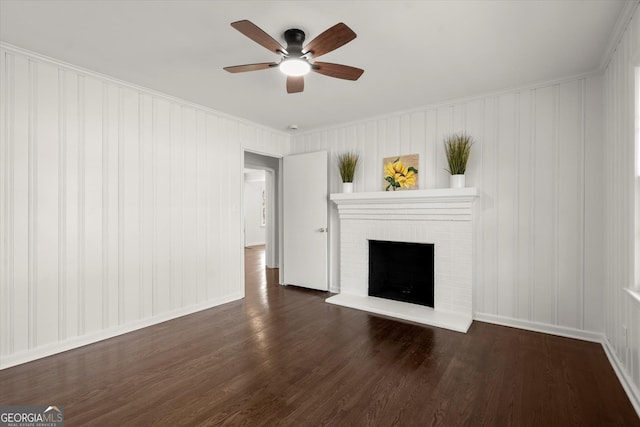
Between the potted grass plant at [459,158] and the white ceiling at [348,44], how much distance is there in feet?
1.70

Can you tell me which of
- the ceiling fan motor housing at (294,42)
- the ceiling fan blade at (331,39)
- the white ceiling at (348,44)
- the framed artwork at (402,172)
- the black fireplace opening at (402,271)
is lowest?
the black fireplace opening at (402,271)

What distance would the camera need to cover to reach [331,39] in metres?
1.96

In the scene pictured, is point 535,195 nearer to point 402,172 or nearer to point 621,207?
point 621,207

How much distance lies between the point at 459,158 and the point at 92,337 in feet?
13.5

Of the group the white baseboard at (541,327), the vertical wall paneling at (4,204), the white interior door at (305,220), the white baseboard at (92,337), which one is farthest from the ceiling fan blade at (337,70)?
the white baseboard at (92,337)

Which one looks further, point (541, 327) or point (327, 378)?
point (541, 327)

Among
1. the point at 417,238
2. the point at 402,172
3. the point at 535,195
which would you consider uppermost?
the point at 402,172

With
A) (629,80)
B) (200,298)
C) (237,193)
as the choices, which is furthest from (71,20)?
(629,80)

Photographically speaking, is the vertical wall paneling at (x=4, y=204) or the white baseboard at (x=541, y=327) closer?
the vertical wall paneling at (x=4, y=204)

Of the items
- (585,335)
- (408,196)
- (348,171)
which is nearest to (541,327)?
(585,335)

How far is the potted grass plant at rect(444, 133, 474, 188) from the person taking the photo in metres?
3.39

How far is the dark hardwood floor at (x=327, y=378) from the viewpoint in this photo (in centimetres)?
184

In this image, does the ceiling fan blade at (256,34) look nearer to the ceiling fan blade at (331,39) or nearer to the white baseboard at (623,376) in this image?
the ceiling fan blade at (331,39)

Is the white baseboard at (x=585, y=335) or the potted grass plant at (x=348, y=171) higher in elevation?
the potted grass plant at (x=348, y=171)
